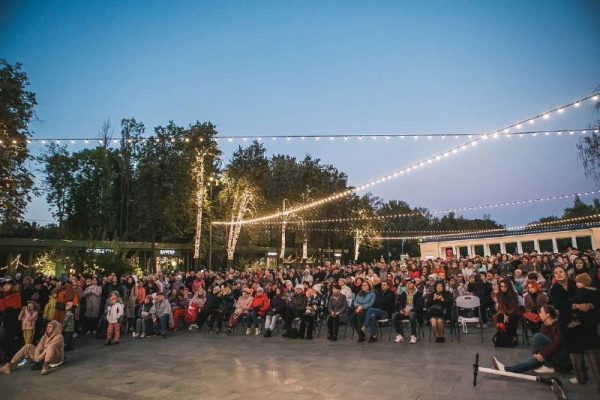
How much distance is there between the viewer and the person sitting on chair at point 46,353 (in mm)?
6680

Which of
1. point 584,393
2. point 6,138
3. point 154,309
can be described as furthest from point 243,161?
point 584,393

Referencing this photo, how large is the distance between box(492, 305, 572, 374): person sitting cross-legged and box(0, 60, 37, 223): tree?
57.7 ft

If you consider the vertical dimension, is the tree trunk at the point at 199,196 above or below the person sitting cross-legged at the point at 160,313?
above

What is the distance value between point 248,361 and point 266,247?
32.1 metres

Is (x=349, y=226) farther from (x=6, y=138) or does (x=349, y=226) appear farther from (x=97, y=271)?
(x=6, y=138)

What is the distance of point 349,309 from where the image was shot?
31.8ft

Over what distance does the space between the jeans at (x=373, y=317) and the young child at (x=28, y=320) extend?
24.3ft

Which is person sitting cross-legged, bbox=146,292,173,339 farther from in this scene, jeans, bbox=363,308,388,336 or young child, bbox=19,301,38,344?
jeans, bbox=363,308,388,336

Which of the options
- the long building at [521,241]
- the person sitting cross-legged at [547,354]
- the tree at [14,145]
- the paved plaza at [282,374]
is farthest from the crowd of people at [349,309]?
the long building at [521,241]

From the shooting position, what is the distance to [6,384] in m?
5.91

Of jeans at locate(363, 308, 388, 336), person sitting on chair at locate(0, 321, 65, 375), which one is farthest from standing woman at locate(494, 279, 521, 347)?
person sitting on chair at locate(0, 321, 65, 375)

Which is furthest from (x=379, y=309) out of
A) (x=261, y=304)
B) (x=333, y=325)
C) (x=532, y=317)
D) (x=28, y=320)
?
(x=28, y=320)

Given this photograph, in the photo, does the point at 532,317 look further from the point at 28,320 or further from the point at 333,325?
the point at 28,320

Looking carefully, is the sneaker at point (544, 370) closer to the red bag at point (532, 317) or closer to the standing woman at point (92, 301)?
the red bag at point (532, 317)
